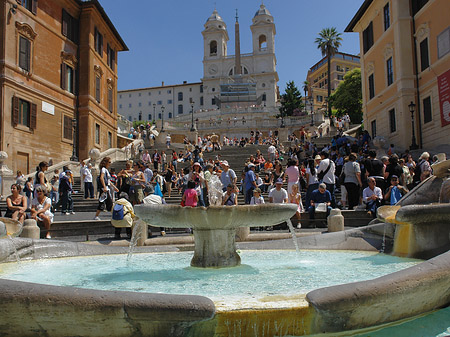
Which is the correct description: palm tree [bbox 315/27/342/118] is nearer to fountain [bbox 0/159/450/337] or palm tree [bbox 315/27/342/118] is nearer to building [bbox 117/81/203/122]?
building [bbox 117/81/203/122]

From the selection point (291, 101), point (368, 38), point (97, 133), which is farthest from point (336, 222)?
point (291, 101)

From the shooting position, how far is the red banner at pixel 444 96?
20.5 m

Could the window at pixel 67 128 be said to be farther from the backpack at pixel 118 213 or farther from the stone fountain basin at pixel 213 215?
the stone fountain basin at pixel 213 215

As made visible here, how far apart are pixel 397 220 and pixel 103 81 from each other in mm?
32264

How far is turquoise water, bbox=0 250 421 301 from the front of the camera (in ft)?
14.4

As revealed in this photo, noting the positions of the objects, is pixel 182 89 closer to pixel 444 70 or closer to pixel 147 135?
pixel 147 135

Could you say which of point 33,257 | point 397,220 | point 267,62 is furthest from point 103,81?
point 267,62

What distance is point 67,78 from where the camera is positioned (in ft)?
97.8

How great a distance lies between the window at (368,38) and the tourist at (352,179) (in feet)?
68.8

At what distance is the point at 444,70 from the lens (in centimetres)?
2089

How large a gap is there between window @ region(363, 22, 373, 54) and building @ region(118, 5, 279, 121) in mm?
57852

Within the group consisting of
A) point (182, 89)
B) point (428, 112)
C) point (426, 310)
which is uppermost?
point (182, 89)

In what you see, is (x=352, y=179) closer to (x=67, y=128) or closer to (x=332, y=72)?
(x=67, y=128)

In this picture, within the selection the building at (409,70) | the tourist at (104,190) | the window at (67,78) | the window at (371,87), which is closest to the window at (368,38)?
the building at (409,70)
